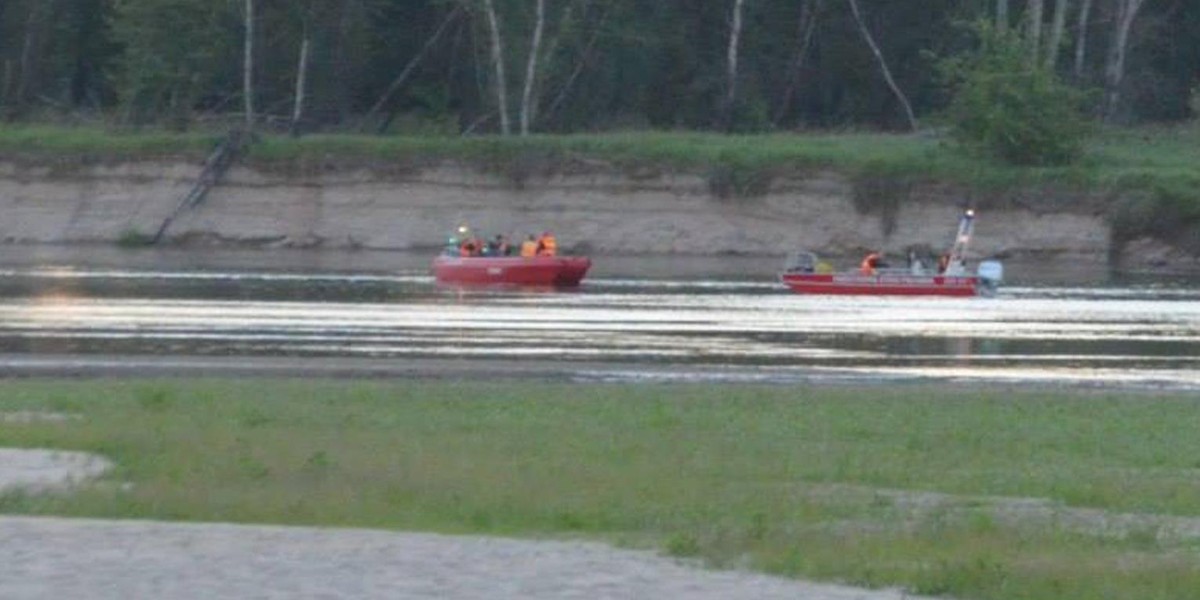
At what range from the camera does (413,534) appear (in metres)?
14.6

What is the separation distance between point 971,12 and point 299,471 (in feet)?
206

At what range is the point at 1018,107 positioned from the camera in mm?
69938

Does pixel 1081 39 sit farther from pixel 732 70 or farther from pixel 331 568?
pixel 331 568

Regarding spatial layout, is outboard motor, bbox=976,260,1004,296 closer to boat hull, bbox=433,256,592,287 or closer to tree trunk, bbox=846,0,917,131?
boat hull, bbox=433,256,592,287

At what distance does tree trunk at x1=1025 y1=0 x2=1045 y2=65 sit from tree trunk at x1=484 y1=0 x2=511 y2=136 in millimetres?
15417

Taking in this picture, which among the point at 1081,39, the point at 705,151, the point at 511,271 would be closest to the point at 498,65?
the point at 705,151

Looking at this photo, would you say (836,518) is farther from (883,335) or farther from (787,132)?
(787,132)

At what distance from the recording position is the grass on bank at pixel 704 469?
14.5 m

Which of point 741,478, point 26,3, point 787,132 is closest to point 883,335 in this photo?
point 741,478

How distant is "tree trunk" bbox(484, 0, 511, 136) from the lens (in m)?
73.6

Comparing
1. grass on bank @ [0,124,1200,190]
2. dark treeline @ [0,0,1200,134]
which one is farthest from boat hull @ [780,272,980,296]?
dark treeline @ [0,0,1200,134]

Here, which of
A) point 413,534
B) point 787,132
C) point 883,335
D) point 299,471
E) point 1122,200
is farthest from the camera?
point 787,132

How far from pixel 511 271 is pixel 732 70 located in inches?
808

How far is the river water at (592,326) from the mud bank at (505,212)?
5.65 meters
